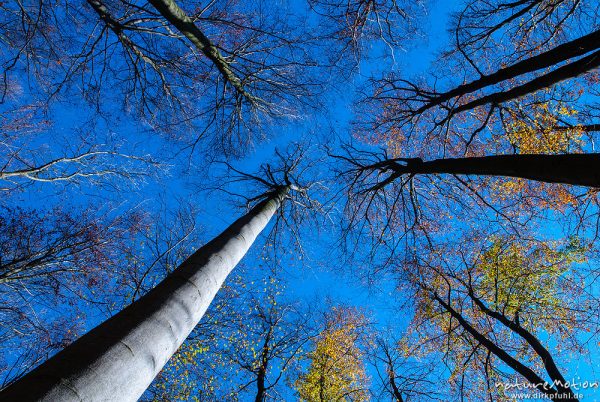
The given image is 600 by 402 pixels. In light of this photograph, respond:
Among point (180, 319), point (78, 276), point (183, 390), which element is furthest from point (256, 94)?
point (183, 390)

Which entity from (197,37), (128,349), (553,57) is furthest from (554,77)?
(128,349)

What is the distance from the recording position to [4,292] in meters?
7.03

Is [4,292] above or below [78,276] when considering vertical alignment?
below

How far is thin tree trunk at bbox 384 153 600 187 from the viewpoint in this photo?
8.68 ft

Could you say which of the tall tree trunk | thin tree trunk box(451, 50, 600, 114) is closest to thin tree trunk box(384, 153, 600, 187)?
thin tree trunk box(451, 50, 600, 114)

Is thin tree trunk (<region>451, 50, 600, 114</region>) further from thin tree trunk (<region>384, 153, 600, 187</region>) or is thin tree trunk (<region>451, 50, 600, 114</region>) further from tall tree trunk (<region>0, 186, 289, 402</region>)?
tall tree trunk (<region>0, 186, 289, 402</region>)

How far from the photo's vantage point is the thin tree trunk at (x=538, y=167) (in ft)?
8.68

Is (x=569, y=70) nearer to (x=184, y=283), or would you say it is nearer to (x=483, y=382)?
(x=184, y=283)

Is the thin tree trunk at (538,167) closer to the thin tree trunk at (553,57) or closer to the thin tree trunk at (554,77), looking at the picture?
the thin tree trunk at (553,57)

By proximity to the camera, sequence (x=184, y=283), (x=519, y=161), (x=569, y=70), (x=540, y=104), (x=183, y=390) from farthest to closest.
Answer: (x=183, y=390), (x=540, y=104), (x=569, y=70), (x=519, y=161), (x=184, y=283)

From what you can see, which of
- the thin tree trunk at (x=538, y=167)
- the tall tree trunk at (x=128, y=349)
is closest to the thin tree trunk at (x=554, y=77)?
the thin tree trunk at (x=538, y=167)

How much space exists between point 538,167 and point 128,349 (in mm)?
3801

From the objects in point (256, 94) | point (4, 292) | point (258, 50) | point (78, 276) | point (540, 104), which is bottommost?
point (4, 292)

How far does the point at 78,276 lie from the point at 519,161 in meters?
9.19
